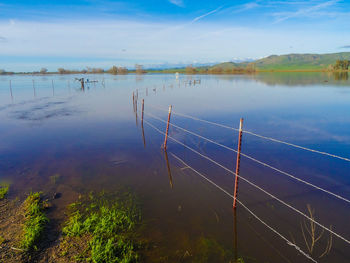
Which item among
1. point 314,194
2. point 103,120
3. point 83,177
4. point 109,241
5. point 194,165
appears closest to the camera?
point 109,241

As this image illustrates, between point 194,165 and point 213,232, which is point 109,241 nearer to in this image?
point 213,232

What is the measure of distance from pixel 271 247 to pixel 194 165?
18.1 feet

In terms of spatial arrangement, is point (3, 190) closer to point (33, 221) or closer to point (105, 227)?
point (33, 221)

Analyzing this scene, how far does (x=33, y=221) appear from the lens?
6.25 m

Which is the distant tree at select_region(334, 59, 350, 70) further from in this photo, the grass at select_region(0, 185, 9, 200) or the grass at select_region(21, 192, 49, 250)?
the grass at select_region(0, 185, 9, 200)

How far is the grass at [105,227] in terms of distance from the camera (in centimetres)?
530

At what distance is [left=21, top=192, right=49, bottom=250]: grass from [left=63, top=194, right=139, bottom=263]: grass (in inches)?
25.7

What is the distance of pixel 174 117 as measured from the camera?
22062 millimetres

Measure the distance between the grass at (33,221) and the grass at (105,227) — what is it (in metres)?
0.65

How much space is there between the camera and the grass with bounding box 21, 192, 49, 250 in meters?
5.47

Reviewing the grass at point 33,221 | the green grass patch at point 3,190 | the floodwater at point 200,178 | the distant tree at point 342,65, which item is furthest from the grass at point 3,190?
the distant tree at point 342,65

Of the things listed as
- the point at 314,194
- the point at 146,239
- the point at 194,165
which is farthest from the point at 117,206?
the point at 314,194

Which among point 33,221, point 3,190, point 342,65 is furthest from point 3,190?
point 342,65

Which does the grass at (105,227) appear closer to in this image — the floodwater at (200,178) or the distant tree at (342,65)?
the floodwater at (200,178)
